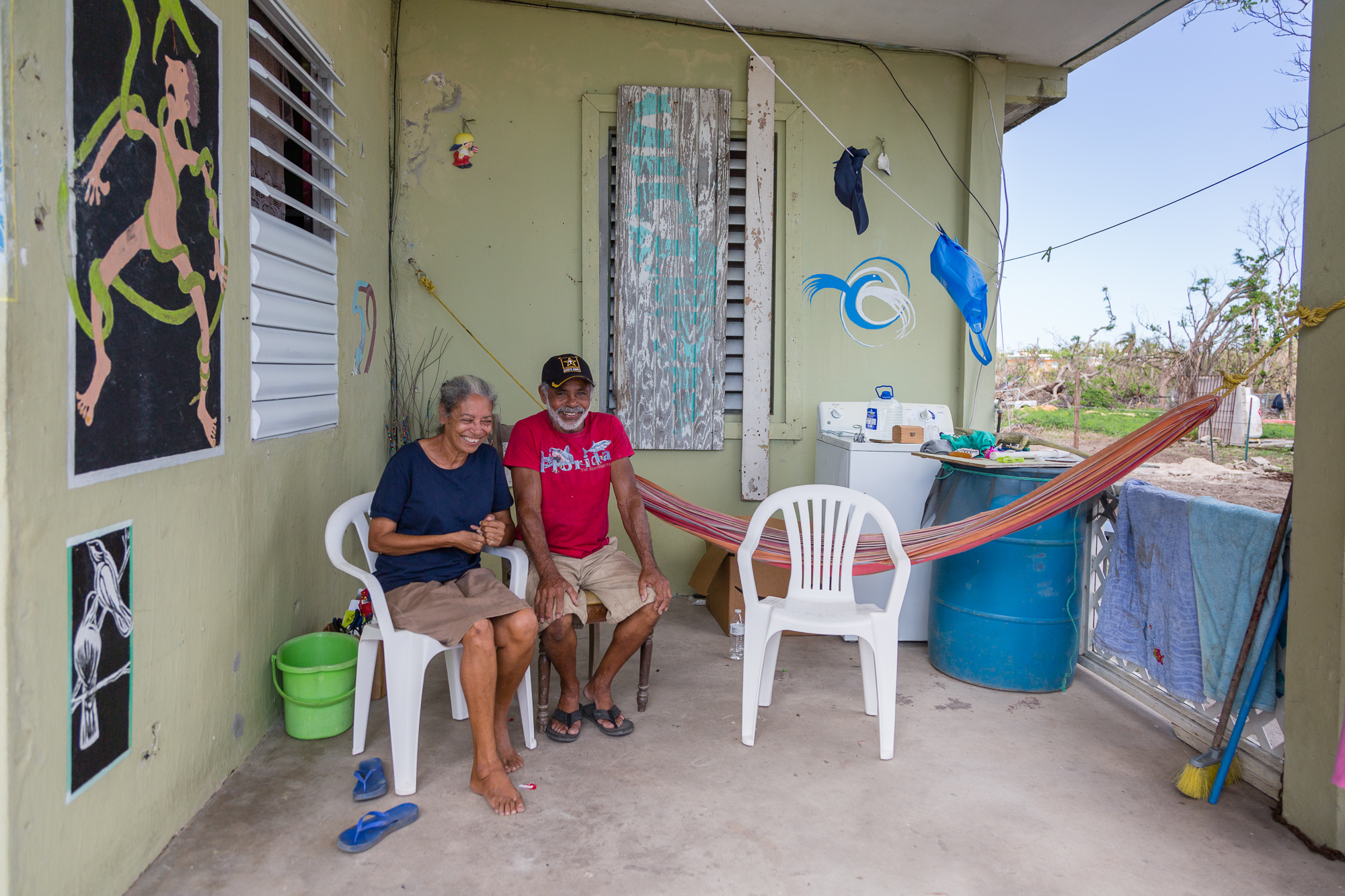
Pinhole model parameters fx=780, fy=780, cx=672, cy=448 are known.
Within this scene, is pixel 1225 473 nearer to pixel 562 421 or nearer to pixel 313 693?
pixel 562 421

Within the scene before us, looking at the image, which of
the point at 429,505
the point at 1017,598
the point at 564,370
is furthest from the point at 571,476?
the point at 1017,598

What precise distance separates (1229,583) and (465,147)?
379cm

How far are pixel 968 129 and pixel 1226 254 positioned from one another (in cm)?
773

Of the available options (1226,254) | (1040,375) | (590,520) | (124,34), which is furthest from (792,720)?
(1040,375)

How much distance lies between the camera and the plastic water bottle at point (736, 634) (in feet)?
11.4

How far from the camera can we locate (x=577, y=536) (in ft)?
9.42

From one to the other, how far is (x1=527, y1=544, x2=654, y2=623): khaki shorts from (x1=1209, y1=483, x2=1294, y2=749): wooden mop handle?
70.4 inches

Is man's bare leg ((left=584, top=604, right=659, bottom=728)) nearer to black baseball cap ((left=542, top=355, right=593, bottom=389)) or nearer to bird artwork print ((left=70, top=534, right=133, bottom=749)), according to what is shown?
black baseball cap ((left=542, top=355, right=593, bottom=389))

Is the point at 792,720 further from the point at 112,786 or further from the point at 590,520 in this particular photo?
the point at 112,786

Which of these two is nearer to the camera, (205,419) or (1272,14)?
(205,419)

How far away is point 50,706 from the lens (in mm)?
1485

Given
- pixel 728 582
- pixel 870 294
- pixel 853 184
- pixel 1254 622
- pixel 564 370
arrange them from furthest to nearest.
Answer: pixel 870 294, pixel 853 184, pixel 728 582, pixel 564 370, pixel 1254 622

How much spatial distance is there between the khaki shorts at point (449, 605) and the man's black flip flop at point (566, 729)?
1.64 ft

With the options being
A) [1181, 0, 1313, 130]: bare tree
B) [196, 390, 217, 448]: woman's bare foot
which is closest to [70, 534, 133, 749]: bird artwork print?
[196, 390, 217, 448]: woman's bare foot
